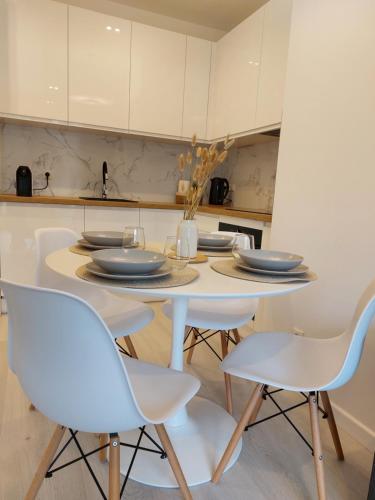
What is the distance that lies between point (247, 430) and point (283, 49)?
228 centimetres

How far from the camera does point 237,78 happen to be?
111 inches

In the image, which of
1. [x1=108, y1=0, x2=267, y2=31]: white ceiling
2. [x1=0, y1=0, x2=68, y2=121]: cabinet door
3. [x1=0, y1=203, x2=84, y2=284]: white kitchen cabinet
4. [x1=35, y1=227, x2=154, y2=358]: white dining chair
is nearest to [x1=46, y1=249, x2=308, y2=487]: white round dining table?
[x1=35, y1=227, x2=154, y2=358]: white dining chair

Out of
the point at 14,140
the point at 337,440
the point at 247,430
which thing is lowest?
the point at 247,430

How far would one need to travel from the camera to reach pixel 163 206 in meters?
3.07

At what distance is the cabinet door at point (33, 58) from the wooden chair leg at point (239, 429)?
8.37 feet

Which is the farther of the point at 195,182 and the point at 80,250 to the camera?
the point at 80,250

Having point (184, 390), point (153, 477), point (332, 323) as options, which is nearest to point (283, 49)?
point (332, 323)

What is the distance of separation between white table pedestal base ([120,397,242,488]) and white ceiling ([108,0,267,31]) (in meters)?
3.15

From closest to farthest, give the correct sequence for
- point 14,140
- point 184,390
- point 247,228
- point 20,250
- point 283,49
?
point 184,390
point 283,49
point 247,228
point 20,250
point 14,140

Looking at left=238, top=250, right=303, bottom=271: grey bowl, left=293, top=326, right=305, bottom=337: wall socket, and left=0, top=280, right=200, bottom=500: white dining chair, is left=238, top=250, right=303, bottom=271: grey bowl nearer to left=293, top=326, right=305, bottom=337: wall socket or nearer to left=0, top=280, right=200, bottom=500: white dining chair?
left=0, top=280, right=200, bottom=500: white dining chair

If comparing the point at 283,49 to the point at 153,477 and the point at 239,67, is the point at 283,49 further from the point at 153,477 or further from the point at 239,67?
the point at 153,477

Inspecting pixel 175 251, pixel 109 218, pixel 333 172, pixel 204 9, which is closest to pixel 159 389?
pixel 175 251

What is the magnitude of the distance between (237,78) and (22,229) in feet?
6.88

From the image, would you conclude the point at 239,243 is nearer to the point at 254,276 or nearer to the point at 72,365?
the point at 254,276
